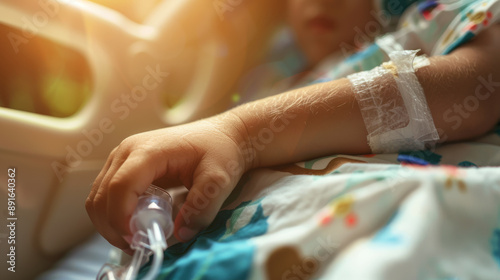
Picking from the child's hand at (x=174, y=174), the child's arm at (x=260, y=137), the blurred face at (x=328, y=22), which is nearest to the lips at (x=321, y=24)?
the blurred face at (x=328, y=22)

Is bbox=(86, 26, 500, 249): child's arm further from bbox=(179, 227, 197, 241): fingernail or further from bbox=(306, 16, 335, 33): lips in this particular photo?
bbox=(306, 16, 335, 33): lips

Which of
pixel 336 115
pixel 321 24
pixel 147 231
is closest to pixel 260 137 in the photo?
pixel 336 115

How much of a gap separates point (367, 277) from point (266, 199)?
0.21 meters

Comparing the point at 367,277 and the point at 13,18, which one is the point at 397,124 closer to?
the point at 367,277

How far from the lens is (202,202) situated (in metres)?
0.53

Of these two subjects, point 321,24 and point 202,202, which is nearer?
point 202,202

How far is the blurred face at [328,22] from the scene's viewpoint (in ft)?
3.57

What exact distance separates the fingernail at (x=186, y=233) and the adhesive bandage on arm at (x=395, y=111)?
1.02 ft

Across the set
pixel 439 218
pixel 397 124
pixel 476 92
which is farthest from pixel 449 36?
pixel 439 218

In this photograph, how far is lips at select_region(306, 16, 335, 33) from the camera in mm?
1109

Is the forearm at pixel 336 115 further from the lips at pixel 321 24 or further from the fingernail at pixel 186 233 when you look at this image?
the lips at pixel 321 24

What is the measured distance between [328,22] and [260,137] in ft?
2.11

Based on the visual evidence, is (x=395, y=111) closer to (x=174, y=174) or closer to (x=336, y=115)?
(x=336, y=115)

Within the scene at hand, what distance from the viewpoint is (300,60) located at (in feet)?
4.36
